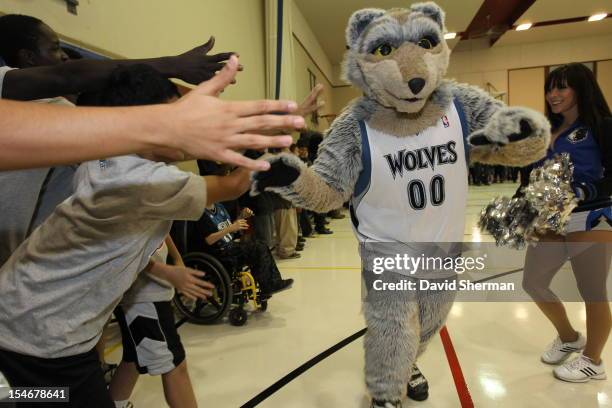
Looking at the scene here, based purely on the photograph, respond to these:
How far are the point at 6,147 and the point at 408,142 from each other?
49.0 inches

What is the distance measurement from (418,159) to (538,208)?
707 millimetres

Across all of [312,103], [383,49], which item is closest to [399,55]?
[383,49]

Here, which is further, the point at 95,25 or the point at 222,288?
the point at 222,288

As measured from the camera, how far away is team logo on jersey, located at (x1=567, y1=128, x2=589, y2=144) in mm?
1888

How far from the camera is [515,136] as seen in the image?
149cm

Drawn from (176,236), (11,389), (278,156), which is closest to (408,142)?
(278,156)

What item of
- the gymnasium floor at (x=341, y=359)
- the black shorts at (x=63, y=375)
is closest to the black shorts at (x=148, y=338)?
the black shorts at (x=63, y=375)

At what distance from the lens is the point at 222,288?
9.59 ft

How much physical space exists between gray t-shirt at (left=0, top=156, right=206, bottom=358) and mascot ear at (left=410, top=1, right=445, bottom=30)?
3.72 ft

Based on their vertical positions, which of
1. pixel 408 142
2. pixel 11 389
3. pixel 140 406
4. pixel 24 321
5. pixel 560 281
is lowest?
pixel 140 406

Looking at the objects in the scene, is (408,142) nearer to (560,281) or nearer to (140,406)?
(140,406)

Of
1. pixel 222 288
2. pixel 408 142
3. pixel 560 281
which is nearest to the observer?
pixel 408 142

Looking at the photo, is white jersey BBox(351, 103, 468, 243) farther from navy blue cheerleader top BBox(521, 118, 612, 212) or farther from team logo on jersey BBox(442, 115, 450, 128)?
navy blue cheerleader top BBox(521, 118, 612, 212)

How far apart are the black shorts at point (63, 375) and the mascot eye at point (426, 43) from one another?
1.50 meters
